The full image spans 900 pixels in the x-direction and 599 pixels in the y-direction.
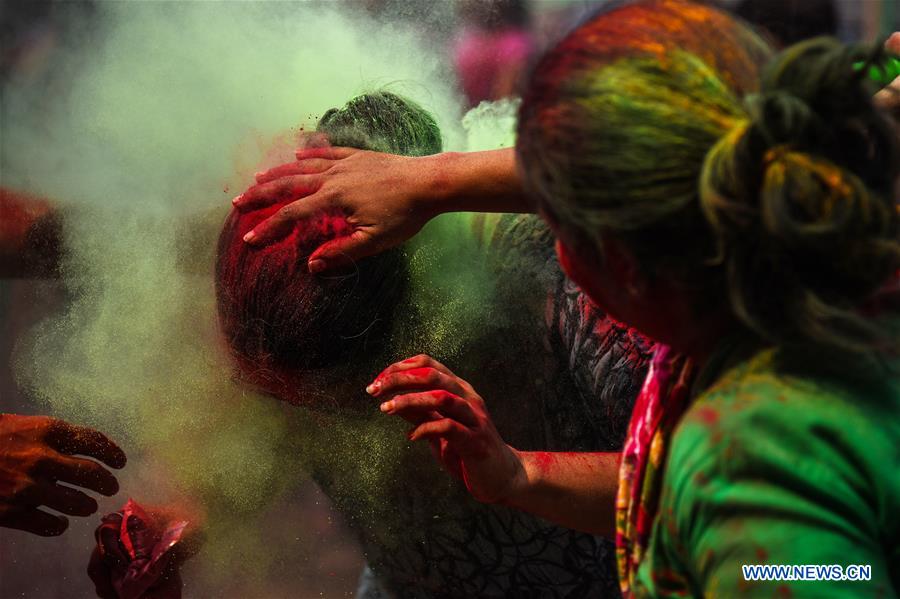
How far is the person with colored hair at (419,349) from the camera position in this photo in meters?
1.66

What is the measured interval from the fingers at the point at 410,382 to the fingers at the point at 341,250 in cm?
24

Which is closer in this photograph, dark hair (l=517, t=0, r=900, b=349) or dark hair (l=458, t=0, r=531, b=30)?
dark hair (l=517, t=0, r=900, b=349)

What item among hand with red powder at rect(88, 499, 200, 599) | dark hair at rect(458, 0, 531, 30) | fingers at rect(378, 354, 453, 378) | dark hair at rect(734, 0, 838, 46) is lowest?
hand with red powder at rect(88, 499, 200, 599)

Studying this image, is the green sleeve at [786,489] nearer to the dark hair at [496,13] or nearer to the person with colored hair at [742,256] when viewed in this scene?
the person with colored hair at [742,256]

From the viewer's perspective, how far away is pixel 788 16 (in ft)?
8.52

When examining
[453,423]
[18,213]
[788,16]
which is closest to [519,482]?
[453,423]

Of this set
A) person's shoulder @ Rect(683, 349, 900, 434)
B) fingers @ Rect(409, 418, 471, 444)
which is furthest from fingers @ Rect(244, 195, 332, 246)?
person's shoulder @ Rect(683, 349, 900, 434)

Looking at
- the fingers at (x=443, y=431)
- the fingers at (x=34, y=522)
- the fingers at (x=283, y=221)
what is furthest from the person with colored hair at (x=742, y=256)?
the fingers at (x=34, y=522)

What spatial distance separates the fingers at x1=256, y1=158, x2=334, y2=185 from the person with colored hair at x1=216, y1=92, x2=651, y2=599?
0.25ft

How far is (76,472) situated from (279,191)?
0.71 metres

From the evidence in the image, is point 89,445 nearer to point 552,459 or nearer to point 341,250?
point 341,250

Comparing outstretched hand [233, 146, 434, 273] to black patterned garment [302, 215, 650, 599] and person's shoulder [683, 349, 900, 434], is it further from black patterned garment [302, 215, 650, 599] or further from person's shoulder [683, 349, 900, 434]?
person's shoulder [683, 349, 900, 434]

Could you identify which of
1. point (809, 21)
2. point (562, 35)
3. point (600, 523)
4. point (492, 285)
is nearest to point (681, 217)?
point (562, 35)

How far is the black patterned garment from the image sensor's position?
5.88ft
